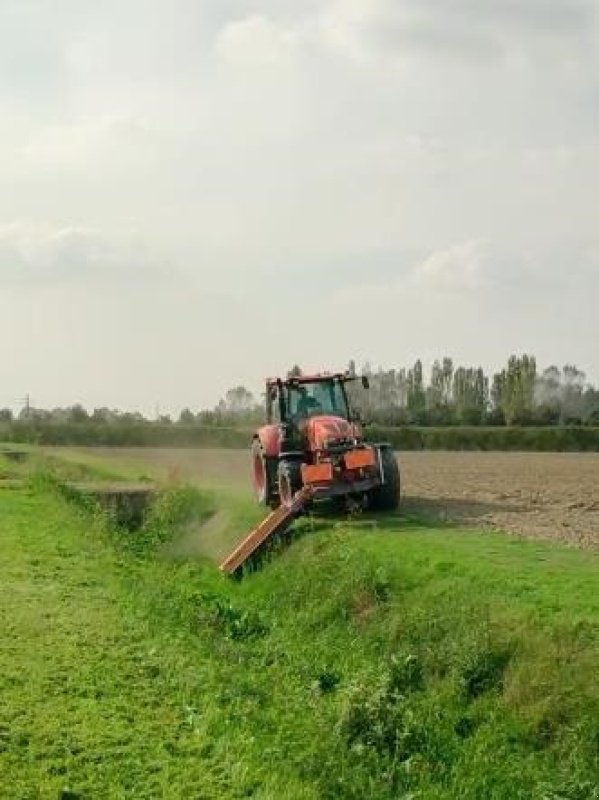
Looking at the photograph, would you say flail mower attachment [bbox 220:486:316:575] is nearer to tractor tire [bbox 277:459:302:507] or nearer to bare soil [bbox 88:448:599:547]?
tractor tire [bbox 277:459:302:507]

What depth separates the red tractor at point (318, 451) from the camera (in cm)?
1842

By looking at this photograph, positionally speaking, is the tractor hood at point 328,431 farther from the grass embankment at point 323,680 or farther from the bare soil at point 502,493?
the grass embankment at point 323,680

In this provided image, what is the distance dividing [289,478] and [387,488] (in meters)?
1.57

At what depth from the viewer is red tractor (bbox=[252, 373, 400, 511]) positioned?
18.4m

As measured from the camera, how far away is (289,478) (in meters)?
18.8

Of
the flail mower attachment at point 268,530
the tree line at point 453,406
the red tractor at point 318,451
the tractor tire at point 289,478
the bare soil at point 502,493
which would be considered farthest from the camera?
the tree line at point 453,406

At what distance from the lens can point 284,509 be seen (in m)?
18.2

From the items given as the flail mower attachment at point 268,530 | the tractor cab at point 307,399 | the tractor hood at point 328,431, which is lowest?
the flail mower attachment at point 268,530

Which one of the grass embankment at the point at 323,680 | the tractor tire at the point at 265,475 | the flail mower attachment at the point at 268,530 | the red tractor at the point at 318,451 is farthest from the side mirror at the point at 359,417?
the grass embankment at the point at 323,680

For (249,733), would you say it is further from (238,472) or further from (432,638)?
(238,472)

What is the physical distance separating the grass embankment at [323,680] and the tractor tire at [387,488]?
3413mm

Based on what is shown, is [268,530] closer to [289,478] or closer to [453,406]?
[289,478]

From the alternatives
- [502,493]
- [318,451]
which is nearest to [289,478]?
[318,451]

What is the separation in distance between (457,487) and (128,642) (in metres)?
15.7
